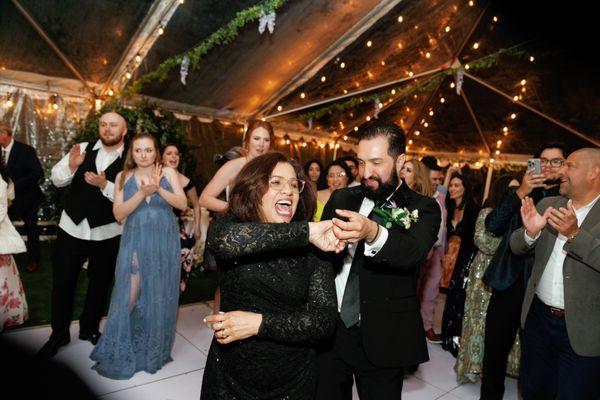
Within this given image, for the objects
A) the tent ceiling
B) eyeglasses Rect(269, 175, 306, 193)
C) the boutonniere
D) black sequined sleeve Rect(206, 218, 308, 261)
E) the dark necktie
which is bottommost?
the dark necktie

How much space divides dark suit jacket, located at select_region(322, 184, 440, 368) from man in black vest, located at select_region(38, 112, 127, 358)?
2.56 meters

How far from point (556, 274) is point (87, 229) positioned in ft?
12.2

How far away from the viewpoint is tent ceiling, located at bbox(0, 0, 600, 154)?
18.1 ft

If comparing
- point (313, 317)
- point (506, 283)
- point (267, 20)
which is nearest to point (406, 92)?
point (267, 20)

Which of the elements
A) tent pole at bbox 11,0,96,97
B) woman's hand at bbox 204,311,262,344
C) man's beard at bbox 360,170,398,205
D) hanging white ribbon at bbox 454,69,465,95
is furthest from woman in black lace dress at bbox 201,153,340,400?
hanging white ribbon at bbox 454,69,465,95

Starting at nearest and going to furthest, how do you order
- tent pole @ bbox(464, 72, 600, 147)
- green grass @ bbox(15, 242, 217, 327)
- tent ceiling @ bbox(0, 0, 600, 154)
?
1. green grass @ bbox(15, 242, 217, 327)
2. tent ceiling @ bbox(0, 0, 600, 154)
3. tent pole @ bbox(464, 72, 600, 147)

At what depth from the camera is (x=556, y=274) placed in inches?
98.3

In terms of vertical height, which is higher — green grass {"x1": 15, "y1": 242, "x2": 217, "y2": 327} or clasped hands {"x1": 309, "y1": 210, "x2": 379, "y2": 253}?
clasped hands {"x1": 309, "y1": 210, "x2": 379, "y2": 253}

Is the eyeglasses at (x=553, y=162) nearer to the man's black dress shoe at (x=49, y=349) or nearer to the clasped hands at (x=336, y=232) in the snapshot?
the clasped hands at (x=336, y=232)

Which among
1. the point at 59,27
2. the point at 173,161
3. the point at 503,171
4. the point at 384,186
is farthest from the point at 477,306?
the point at 503,171

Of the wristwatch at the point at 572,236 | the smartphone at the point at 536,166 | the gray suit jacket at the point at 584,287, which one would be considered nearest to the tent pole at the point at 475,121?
the smartphone at the point at 536,166

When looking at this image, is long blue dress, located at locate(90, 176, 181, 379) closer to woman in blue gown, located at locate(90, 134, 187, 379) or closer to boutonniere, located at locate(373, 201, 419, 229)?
woman in blue gown, located at locate(90, 134, 187, 379)

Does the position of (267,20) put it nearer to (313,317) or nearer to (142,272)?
(142,272)

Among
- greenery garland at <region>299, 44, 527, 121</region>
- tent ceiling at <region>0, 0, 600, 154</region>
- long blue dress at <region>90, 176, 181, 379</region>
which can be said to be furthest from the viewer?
greenery garland at <region>299, 44, 527, 121</region>
